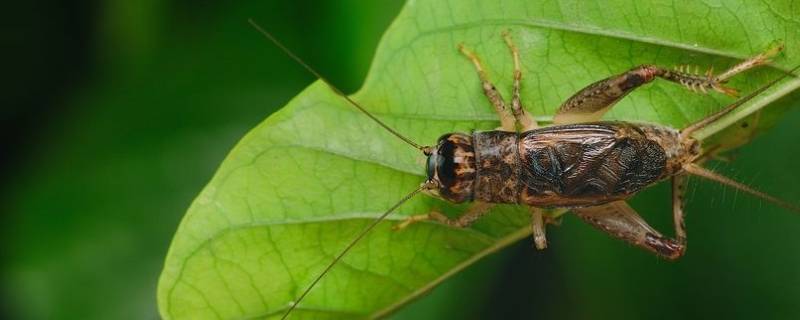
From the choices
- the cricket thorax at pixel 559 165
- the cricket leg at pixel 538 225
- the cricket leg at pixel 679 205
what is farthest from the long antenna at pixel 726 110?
the cricket leg at pixel 538 225

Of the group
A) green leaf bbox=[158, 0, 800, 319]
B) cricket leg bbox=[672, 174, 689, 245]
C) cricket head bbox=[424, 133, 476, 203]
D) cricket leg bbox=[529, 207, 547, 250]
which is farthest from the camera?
cricket leg bbox=[672, 174, 689, 245]

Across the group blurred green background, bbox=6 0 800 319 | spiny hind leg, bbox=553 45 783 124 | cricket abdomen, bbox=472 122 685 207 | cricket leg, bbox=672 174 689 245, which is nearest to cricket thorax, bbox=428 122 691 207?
cricket abdomen, bbox=472 122 685 207

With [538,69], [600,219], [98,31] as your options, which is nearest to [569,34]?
[538,69]

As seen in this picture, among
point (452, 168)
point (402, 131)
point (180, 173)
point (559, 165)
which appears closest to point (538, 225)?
point (559, 165)

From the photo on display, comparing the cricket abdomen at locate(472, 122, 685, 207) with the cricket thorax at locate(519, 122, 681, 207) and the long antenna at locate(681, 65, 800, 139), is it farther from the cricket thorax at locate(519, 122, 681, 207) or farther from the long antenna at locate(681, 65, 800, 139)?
the long antenna at locate(681, 65, 800, 139)

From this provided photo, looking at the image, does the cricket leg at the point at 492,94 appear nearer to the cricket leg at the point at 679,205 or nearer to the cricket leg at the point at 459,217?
the cricket leg at the point at 459,217

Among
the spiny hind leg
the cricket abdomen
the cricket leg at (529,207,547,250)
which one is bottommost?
the cricket leg at (529,207,547,250)

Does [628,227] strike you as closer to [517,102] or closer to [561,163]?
[561,163]
